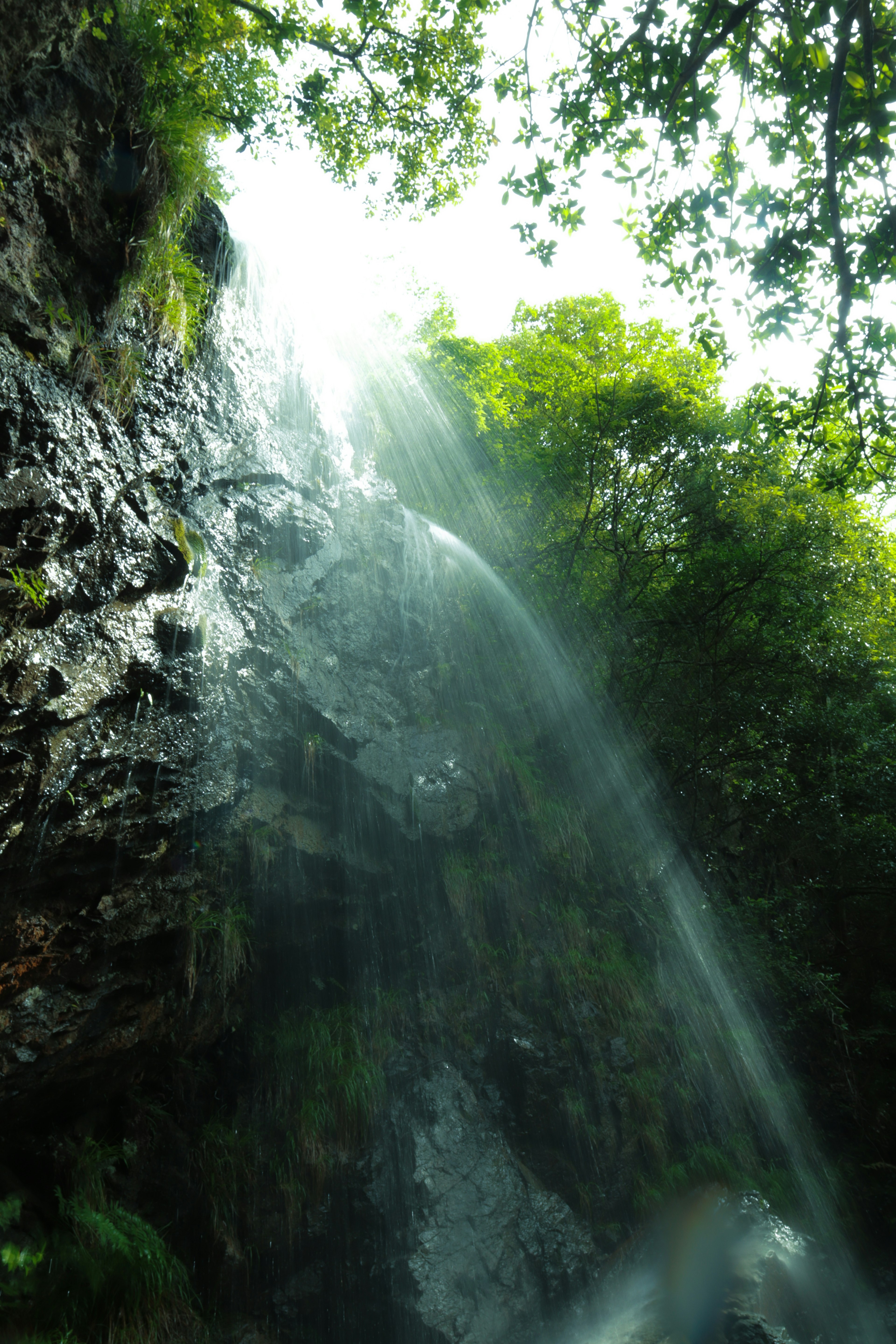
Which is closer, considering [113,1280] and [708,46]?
[708,46]

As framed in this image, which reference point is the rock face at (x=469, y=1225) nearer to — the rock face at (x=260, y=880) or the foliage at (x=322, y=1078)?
the rock face at (x=260, y=880)

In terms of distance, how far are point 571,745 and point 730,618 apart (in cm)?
275

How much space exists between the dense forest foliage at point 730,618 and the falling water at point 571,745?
37 centimetres

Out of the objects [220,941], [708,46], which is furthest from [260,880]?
[708,46]

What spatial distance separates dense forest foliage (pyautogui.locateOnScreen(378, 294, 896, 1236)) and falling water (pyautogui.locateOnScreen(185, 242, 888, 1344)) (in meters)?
0.37

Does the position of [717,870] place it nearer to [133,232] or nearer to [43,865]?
[43,865]

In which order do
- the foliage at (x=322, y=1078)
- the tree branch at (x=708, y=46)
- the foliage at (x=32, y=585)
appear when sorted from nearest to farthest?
the tree branch at (x=708, y=46) → the foliage at (x=32, y=585) → the foliage at (x=322, y=1078)

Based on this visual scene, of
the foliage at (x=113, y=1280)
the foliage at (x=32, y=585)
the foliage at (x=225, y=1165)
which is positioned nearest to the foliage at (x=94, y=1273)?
the foliage at (x=113, y=1280)

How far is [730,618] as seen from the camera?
925 centimetres

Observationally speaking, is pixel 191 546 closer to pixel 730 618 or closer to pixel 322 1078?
pixel 322 1078

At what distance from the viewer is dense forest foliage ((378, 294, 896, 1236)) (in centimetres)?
812

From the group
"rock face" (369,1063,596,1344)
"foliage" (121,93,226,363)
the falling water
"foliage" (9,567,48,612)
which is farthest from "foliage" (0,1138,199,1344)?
"foliage" (121,93,226,363)

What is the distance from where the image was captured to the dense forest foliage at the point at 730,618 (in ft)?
26.6

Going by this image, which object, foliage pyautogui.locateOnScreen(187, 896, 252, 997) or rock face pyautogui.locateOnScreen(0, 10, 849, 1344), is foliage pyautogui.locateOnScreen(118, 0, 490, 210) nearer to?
rock face pyautogui.locateOnScreen(0, 10, 849, 1344)
